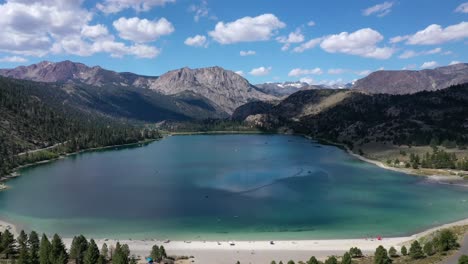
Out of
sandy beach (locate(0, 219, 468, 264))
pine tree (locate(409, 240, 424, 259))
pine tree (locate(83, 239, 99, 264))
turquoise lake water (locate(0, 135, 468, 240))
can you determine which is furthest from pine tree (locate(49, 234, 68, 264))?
pine tree (locate(409, 240, 424, 259))

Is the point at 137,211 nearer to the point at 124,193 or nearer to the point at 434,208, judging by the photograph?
the point at 124,193

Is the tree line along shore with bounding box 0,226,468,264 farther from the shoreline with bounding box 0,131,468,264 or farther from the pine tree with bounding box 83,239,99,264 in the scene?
the shoreline with bounding box 0,131,468,264

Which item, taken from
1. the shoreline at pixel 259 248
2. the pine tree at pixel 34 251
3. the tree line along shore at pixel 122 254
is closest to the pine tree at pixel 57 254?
the tree line along shore at pixel 122 254

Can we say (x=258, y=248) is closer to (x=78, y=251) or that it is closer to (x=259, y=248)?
(x=259, y=248)

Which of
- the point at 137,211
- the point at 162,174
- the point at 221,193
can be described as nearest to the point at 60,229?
the point at 137,211

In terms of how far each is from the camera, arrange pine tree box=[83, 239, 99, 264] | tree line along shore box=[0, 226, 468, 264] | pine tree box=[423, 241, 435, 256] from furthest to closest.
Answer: pine tree box=[423, 241, 435, 256]
pine tree box=[83, 239, 99, 264]
tree line along shore box=[0, 226, 468, 264]

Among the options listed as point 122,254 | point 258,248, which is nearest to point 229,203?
point 258,248
